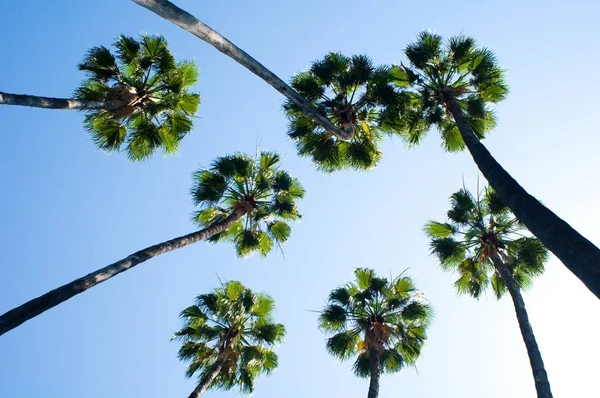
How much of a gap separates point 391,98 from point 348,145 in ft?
7.20

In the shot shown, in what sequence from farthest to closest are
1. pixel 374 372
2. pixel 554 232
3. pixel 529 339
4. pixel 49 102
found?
pixel 374 372 < pixel 49 102 < pixel 529 339 < pixel 554 232

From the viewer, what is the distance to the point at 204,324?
15695mm

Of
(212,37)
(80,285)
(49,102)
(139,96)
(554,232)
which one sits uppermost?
(139,96)

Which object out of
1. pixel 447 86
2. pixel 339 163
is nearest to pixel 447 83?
pixel 447 86

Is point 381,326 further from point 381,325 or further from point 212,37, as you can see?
point 212,37

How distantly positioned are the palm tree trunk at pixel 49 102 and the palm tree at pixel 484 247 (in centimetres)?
1056

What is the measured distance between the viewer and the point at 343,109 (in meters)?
14.7

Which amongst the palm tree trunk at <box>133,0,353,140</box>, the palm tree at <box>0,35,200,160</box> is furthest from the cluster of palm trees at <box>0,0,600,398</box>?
the palm tree trunk at <box>133,0,353,140</box>

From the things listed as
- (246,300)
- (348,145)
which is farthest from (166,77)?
(246,300)

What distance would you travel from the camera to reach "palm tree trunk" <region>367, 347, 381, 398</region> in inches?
485

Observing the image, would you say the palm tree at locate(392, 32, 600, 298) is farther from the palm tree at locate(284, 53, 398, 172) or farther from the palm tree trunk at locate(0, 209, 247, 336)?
the palm tree trunk at locate(0, 209, 247, 336)

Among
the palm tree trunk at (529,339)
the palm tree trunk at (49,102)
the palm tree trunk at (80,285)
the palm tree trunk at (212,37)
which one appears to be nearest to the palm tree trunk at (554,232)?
the palm tree trunk at (212,37)

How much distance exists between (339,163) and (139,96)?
6.63 metres

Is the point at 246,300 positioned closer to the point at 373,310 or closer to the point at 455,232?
the point at 373,310
